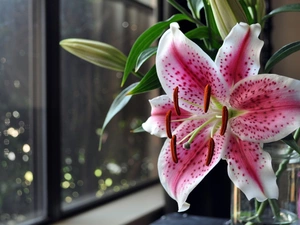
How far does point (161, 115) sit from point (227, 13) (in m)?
0.17

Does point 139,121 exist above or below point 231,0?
below

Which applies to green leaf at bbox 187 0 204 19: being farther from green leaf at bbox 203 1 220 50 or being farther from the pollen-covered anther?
the pollen-covered anther

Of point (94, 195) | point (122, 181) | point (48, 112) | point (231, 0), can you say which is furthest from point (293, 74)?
point (231, 0)

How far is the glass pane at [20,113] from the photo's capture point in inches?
47.3

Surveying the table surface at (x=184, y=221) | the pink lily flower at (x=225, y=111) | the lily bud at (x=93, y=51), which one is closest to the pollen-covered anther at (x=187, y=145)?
the pink lily flower at (x=225, y=111)

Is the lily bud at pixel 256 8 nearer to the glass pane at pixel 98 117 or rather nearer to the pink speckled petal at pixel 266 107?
the pink speckled petal at pixel 266 107

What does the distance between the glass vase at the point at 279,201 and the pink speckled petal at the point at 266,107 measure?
0.18 meters

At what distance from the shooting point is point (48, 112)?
1308mm

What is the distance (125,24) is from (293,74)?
72cm

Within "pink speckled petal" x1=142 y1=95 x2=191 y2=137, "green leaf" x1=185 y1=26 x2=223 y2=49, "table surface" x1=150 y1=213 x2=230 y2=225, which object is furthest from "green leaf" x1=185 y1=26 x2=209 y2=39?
"table surface" x1=150 y1=213 x2=230 y2=225

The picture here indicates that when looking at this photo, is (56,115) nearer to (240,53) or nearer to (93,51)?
(93,51)

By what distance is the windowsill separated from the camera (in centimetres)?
141

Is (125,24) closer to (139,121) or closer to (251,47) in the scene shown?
(139,121)

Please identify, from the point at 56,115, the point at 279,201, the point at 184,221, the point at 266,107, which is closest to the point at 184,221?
the point at 184,221
